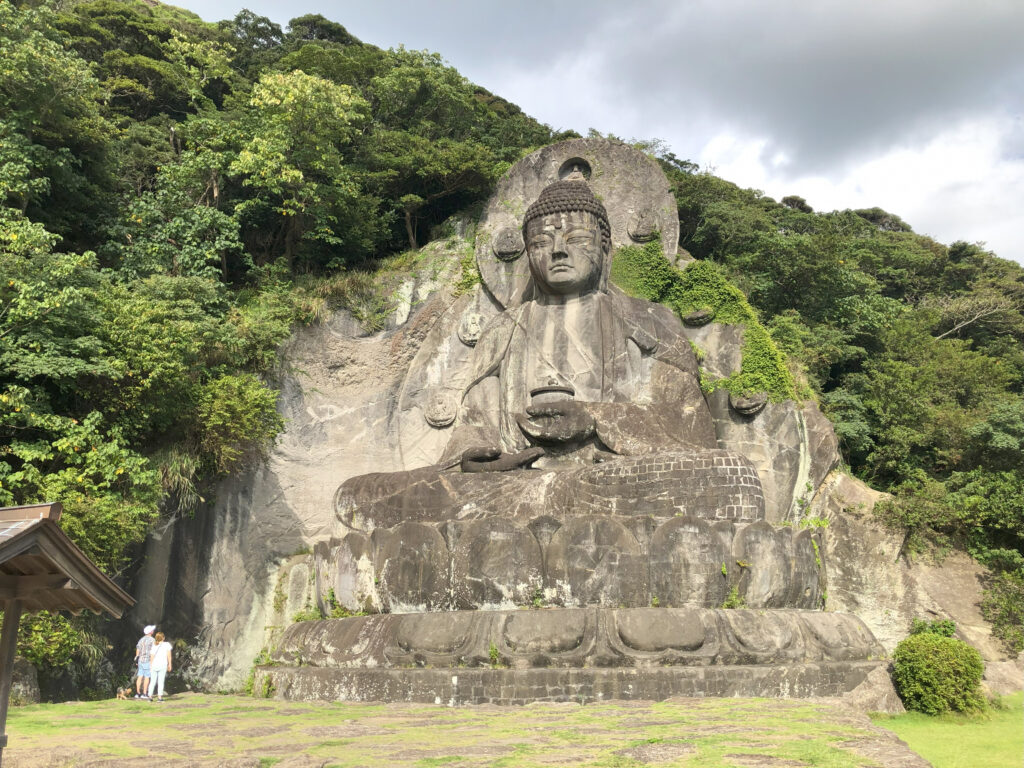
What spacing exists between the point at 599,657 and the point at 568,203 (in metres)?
6.27

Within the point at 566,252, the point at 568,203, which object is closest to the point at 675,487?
the point at 566,252

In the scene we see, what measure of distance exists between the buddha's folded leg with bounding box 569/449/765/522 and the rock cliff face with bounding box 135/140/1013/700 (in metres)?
0.22

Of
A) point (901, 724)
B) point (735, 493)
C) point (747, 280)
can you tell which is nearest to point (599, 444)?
point (735, 493)

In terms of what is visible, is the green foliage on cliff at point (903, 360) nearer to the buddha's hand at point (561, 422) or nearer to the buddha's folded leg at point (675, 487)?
the buddha's folded leg at point (675, 487)

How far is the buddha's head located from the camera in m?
11.1

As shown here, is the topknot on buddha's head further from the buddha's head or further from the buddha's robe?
the buddha's robe

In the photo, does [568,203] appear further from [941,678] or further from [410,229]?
[941,678]

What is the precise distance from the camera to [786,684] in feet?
22.8

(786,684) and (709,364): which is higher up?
(709,364)

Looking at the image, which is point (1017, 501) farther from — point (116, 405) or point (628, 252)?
point (116, 405)

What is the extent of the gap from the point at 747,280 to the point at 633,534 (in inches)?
357

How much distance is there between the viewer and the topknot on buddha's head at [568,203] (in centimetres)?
1123

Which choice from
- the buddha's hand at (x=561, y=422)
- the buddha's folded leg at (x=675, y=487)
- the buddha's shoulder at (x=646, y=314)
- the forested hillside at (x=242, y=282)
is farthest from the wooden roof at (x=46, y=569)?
the buddha's shoulder at (x=646, y=314)

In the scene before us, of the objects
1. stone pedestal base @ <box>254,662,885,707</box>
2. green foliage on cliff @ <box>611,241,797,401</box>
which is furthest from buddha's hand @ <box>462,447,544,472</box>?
green foliage on cliff @ <box>611,241,797,401</box>
